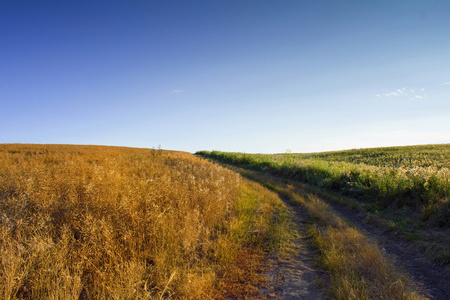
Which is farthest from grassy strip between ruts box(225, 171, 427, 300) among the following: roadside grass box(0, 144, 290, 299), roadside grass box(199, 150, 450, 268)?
Result: roadside grass box(199, 150, 450, 268)

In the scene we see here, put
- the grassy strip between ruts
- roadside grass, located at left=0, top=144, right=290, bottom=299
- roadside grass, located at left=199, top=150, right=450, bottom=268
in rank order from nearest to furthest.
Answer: roadside grass, located at left=0, top=144, right=290, bottom=299
the grassy strip between ruts
roadside grass, located at left=199, top=150, right=450, bottom=268

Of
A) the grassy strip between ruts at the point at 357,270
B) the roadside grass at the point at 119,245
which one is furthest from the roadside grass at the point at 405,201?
the roadside grass at the point at 119,245

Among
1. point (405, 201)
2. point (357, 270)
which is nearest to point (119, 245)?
point (357, 270)

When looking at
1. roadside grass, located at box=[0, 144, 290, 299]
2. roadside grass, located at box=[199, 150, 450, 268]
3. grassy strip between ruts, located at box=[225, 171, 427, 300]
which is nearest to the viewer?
roadside grass, located at box=[0, 144, 290, 299]

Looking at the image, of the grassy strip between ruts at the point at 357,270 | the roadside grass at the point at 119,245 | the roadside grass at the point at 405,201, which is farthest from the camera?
the roadside grass at the point at 405,201

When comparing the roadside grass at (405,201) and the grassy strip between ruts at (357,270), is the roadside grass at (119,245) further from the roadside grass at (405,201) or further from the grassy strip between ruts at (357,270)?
the roadside grass at (405,201)

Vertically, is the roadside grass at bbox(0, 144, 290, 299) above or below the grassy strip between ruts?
above

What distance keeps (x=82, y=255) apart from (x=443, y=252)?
25.3 ft

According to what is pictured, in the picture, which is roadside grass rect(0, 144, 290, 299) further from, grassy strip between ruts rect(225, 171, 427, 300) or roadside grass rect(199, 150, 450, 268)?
roadside grass rect(199, 150, 450, 268)

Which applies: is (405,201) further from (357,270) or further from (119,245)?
(119,245)

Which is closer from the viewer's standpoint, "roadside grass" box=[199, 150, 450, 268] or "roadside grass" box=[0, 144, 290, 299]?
"roadside grass" box=[0, 144, 290, 299]

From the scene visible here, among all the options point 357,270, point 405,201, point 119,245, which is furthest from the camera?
point 405,201

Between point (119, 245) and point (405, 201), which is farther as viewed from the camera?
point (405, 201)

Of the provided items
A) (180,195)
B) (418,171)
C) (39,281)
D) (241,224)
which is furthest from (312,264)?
(418,171)
